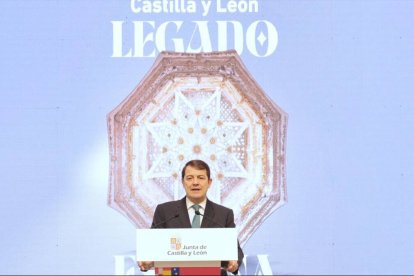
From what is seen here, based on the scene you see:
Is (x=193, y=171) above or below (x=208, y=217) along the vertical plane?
above

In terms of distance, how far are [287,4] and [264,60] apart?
0.35 meters

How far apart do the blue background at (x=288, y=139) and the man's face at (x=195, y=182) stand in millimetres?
1187

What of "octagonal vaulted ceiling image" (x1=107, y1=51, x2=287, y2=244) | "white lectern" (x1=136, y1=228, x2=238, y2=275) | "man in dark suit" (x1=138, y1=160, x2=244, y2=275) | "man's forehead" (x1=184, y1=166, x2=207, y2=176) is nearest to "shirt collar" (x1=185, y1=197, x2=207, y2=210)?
"man in dark suit" (x1=138, y1=160, x2=244, y2=275)

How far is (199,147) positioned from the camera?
4.21 metres

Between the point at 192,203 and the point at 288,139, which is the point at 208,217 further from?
the point at 288,139


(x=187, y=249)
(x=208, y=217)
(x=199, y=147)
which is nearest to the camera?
(x=187, y=249)

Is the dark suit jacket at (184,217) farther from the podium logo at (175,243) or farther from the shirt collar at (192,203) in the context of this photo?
the podium logo at (175,243)

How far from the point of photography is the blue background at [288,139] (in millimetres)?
4211

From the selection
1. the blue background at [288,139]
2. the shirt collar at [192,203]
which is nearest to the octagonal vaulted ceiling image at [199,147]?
the blue background at [288,139]

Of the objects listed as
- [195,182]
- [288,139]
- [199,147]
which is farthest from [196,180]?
[288,139]

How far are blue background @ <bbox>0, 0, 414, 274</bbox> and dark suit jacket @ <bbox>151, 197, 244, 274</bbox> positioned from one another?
1.14 meters

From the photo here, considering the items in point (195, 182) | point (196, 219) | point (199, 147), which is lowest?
point (196, 219)

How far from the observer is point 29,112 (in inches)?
166

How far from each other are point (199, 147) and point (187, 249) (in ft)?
5.24
